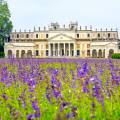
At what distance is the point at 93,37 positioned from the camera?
446 feet

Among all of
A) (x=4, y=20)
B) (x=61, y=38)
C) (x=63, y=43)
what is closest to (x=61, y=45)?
(x=63, y=43)

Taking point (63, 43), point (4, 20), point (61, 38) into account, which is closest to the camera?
point (4, 20)

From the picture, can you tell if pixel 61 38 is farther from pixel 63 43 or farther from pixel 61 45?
pixel 61 45

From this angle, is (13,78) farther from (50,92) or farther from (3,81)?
(50,92)

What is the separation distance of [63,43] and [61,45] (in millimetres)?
878

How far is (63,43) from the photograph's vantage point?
421ft

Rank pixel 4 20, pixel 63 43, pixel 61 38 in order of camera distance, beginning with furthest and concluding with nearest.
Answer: pixel 63 43, pixel 61 38, pixel 4 20

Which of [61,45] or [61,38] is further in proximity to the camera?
[61,45]

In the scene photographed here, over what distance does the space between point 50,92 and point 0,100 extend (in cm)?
110

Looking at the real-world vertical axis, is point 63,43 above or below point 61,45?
above

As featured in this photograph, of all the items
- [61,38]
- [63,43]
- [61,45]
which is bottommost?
[61,45]

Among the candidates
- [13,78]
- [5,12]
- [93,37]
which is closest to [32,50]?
[93,37]

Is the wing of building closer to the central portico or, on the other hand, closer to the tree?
the central portico

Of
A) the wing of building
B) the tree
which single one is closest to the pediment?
the wing of building
